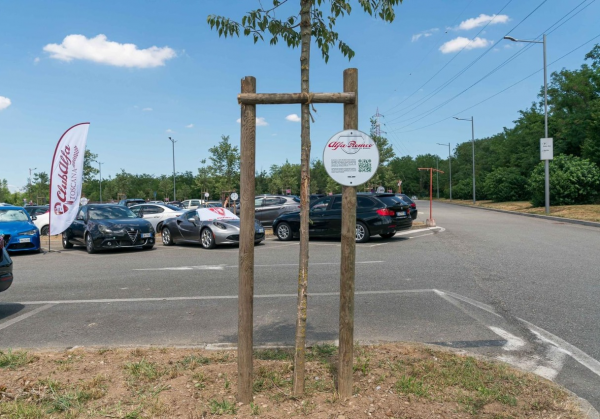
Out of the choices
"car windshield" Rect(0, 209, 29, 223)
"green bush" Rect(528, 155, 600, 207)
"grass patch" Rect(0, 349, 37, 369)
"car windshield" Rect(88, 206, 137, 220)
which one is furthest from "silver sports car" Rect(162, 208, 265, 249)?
"green bush" Rect(528, 155, 600, 207)

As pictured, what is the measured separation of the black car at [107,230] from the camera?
44.8ft

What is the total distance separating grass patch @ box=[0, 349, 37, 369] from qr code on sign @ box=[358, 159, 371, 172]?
3.37m

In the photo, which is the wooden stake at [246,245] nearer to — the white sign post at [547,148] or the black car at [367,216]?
the black car at [367,216]

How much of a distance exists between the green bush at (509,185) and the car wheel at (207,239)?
4064 cm

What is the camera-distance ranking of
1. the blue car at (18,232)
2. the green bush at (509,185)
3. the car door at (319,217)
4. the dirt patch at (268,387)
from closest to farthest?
the dirt patch at (268,387) → the blue car at (18,232) → the car door at (319,217) → the green bush at (509,185)

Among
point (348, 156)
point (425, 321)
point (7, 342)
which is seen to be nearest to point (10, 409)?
point (7, 342)

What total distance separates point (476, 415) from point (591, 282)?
579cm

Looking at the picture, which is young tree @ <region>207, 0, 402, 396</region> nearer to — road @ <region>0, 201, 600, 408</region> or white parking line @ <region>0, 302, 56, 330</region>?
road @ <region>0, 201, 600, 408</region>

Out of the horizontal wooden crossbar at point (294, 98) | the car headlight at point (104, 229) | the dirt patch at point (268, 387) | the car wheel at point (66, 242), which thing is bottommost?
the dirt patch at point (268, 387)

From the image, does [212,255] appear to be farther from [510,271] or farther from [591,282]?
[591,282]

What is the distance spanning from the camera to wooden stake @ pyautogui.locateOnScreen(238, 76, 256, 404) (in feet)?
11.1

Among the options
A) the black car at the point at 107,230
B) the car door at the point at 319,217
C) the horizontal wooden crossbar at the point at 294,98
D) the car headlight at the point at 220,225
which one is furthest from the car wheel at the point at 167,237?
the horizontal wooden crossbar at the point at 294,98

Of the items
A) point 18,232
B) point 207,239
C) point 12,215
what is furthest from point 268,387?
point 12,215

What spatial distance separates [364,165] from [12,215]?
46.7 feet
